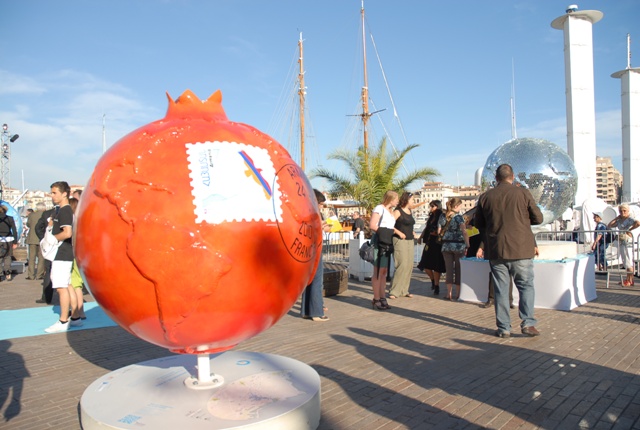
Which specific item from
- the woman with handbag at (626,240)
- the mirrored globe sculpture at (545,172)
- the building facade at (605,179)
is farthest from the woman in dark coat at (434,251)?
the building facade at (605,179)

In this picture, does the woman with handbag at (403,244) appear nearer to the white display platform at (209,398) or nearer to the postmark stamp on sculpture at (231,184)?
the white display platform at (209,398)

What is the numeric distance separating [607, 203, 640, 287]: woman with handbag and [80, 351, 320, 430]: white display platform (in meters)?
8.80

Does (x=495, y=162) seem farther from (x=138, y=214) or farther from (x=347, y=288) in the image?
(x=138, y=214)

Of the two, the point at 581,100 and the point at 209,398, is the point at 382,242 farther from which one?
the point at 581,100

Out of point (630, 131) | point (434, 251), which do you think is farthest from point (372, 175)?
point (630, 131)

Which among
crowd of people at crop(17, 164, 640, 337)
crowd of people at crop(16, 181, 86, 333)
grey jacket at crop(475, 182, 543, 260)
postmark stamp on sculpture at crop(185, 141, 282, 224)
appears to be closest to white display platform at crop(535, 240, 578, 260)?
crowd of people at crop(17, 164, 640, 337)

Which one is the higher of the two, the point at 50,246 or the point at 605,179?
the point at 605,179

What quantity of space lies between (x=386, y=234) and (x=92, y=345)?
4459 mm

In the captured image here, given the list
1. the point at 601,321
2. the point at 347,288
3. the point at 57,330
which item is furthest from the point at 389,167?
the point at 57,330

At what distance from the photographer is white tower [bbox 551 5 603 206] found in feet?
102

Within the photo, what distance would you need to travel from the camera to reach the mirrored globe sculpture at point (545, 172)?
345 inches

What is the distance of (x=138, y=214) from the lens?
2791mm

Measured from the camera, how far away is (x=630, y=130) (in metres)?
41.1

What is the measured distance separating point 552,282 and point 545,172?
2270 millimetres
